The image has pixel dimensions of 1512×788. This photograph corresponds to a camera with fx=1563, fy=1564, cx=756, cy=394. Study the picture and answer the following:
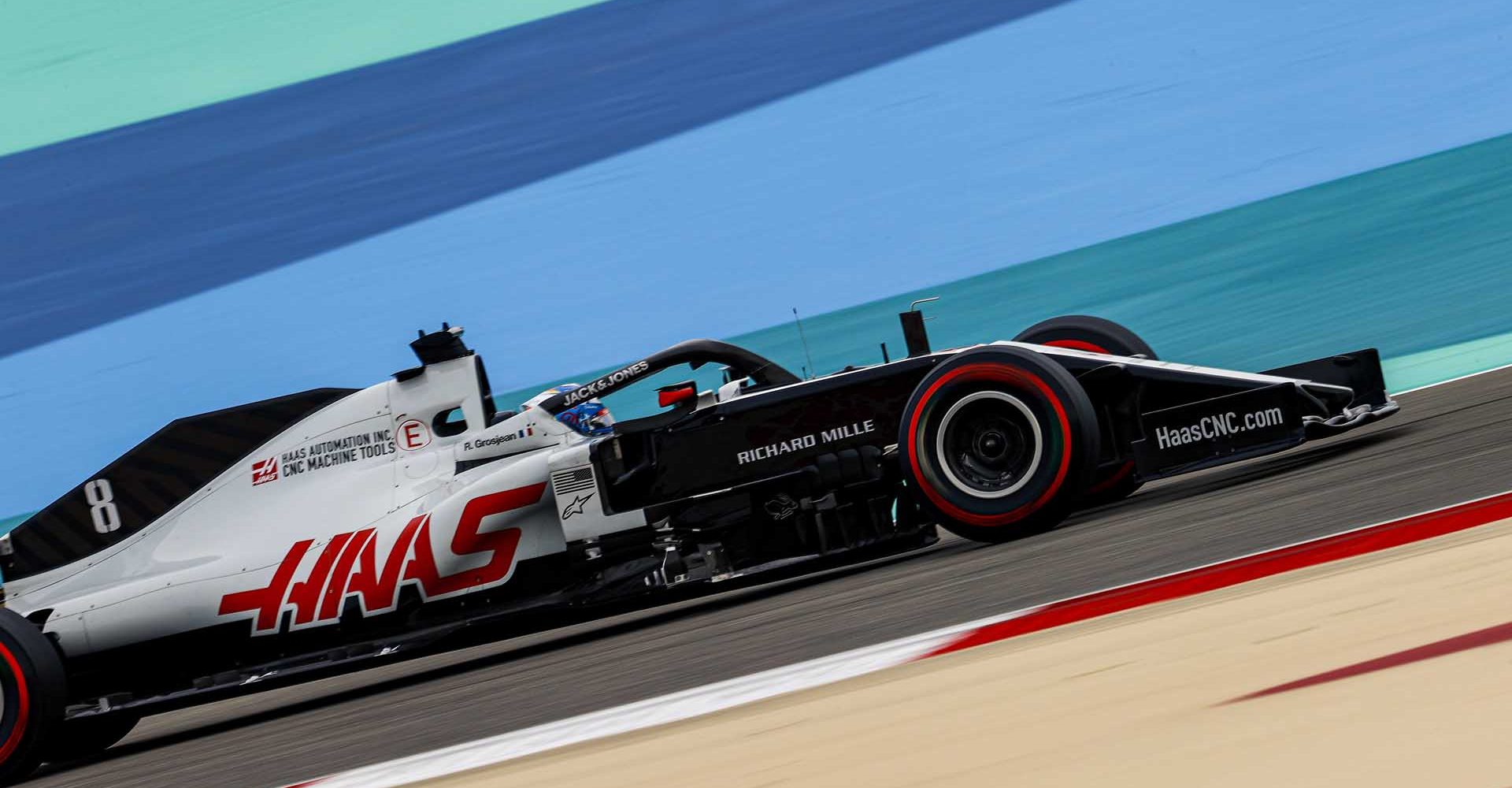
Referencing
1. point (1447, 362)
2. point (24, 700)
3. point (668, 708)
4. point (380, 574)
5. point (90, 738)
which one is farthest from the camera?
point (1447, 362)

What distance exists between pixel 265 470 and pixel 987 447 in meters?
3.09

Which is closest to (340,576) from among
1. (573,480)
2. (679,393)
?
(573,480)

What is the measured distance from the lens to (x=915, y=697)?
11.4ft

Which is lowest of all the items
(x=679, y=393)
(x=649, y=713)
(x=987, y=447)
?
(x=649, y=713)

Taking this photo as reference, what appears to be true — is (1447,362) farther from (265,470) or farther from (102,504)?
(102,504)

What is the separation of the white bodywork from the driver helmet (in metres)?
0.08

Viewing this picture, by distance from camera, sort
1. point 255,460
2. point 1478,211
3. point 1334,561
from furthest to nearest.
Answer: point 1478,211, point 255,460, point 1334,561

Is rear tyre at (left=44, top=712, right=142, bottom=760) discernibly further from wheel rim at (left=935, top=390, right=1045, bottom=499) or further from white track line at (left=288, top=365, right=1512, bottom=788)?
wheel rim at (left=935, top=390, right=1045, bottom=499)

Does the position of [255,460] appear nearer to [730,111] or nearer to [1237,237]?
[730,111]

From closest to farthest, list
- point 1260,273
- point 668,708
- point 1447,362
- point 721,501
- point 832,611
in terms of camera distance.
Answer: point 668,708 < point 832,611 < point 721,501 < point 1447,362 < point 1260,273

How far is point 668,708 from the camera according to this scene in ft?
13.6

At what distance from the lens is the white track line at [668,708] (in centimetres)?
399

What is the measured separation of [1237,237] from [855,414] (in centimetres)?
1538

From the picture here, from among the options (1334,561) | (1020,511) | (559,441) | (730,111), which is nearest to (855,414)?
(1020,511)
